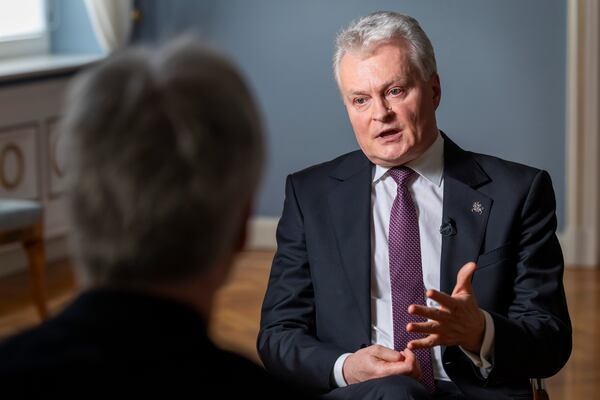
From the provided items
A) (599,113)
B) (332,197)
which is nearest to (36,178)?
(599,113)

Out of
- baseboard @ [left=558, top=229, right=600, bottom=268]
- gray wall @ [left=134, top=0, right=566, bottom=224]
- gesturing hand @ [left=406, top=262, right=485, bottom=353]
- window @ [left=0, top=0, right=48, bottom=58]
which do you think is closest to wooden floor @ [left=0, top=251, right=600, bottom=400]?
baseboard @ [left=558, top=229, right=600, bottom=268]

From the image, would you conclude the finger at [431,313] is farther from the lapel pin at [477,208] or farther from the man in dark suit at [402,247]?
the lapel pin at [477,208]

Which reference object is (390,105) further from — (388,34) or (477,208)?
(477,208)

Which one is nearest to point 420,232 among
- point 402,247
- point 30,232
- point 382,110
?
point 402,247

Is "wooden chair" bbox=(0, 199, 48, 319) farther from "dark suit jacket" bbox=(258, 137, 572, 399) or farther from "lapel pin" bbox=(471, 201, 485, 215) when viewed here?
"lapel pin" bbox=(471, 201, 485, 215)

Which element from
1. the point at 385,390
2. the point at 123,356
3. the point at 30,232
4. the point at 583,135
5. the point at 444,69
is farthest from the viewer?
the point at 444,69

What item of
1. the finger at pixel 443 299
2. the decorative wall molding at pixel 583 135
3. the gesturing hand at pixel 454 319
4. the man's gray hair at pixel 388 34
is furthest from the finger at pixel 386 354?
the decorative wall molding at pixel 583 135

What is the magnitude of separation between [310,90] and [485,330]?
426 centimetres

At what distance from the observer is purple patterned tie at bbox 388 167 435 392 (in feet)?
7.85

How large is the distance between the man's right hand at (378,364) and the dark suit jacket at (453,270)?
2.8 inches

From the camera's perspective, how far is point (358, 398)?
2.26 m

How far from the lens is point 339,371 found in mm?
2361

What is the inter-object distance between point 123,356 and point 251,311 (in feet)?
14.2

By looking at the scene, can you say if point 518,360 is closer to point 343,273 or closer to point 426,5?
point 343,273
